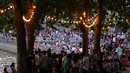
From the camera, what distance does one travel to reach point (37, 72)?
50.4 ft

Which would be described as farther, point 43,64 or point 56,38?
point 56,38

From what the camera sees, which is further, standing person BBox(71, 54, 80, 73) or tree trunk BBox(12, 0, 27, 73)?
standing person BBox(71, 54, 80, 73)

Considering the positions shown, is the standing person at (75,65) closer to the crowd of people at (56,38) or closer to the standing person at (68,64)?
the standing person at (68,64)

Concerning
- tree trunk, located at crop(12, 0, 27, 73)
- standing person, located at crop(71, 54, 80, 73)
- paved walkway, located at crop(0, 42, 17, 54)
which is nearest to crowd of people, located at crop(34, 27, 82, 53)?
paved walkway, located at crop(0, 42, 17, 54)

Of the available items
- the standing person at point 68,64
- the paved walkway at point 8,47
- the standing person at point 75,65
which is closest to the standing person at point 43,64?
the standing person at point 68,64

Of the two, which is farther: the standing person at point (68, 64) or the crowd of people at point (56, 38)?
the crowd of people at point (56, 38)

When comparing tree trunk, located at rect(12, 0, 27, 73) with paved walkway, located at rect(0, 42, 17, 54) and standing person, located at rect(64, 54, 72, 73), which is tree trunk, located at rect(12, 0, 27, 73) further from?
paved walkway, located at rect(0, 42, 17, 54)

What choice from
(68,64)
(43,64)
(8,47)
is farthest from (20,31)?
(8,47)

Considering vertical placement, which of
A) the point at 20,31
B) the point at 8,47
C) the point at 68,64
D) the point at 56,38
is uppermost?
the point at 20,31

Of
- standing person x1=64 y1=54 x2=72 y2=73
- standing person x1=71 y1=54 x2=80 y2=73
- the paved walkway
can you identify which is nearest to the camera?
standing person x1=71 y1=54 x2=80 y2=73

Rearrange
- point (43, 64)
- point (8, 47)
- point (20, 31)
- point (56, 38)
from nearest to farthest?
point (20, 31) < point (43, 64) < point (56, 38) < point (8, 47)

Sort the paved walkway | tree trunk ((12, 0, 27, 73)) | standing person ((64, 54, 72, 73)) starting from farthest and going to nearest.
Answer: the paved walkway
standing person ((64, 54, 72, 73))
tree trunk ((12, 0, 27, 73))

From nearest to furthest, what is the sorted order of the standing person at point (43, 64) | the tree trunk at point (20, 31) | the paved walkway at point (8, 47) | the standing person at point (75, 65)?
the tree trunk at point (20, 31) → the standing person at point (75, 65) → the standing person at point (43, 64) → the paved walkway at point (8, 47)

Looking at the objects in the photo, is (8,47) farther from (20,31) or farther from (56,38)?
(20,31)
